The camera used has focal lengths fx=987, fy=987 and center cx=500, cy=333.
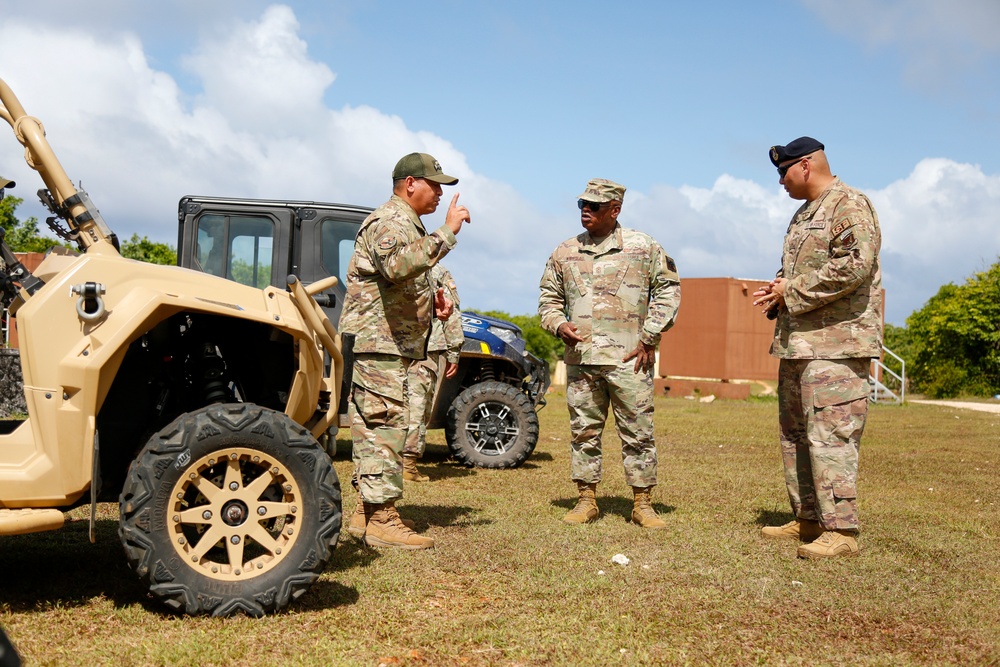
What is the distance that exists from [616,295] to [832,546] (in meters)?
1.95

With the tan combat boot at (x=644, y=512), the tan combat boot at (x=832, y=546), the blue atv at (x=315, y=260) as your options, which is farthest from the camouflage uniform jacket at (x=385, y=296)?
the blue atv at (x=315, y=260)

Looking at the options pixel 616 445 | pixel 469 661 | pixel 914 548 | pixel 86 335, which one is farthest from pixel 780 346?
pixel 616 445

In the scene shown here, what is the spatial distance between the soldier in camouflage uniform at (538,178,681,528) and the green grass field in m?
0.40

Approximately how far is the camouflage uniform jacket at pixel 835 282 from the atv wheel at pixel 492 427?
12.5 feet

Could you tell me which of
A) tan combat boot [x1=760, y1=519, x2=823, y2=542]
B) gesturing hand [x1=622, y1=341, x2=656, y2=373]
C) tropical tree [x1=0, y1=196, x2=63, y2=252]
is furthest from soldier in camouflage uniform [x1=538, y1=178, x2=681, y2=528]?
tropical tree [x1=0, y1=196, x2=63, y2=252]

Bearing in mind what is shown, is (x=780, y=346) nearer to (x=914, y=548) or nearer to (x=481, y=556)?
(x=914, y=548)

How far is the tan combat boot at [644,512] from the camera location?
20.0 ft

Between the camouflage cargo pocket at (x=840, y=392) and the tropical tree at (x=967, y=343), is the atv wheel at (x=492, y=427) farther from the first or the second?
the tropical tree at (x=967, y=343)

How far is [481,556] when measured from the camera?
16.8 ft

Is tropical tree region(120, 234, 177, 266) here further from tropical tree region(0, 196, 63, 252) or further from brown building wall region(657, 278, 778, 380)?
brown building wall region(657, 278, 778, 380)

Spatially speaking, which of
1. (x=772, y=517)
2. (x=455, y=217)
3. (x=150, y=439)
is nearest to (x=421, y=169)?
(x=455, y=217)

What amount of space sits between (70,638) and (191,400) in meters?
1.17

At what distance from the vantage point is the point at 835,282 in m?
5.30

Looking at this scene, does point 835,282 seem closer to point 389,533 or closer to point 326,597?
point 389,533
